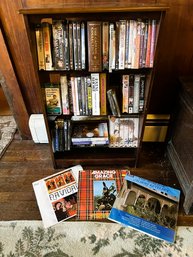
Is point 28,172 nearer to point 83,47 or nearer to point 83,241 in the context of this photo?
point 83,241

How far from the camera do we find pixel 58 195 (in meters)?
1.18

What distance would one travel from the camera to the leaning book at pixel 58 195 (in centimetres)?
108

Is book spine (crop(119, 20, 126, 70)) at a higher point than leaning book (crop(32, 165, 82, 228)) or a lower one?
higher

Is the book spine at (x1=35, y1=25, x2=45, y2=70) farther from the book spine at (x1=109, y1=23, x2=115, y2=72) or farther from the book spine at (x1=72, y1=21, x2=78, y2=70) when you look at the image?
the book spine at (x1=109, y1=23, x2=115, y2=72)

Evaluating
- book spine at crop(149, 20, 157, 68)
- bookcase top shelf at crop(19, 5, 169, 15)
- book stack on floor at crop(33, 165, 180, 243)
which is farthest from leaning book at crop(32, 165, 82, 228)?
bookcase top shelf at crop(19, 5, 169, 15)

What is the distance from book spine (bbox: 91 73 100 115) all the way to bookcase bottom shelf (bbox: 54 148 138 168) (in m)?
0.37

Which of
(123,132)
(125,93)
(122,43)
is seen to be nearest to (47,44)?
(122,43)

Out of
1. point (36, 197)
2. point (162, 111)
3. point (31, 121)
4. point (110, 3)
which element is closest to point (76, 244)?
point (36, 197)

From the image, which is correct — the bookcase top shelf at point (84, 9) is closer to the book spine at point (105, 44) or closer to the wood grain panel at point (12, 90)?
the book spine at point (105, 44)

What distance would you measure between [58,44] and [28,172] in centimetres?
90

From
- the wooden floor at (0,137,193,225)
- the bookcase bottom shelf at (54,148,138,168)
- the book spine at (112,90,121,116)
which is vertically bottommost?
the wooden floor at (0,137,193,225)

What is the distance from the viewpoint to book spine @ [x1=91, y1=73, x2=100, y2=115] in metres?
1.00

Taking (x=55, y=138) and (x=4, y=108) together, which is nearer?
(x=55, y=138)

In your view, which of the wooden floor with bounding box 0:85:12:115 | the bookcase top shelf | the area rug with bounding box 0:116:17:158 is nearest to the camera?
the bookcase top shelf
